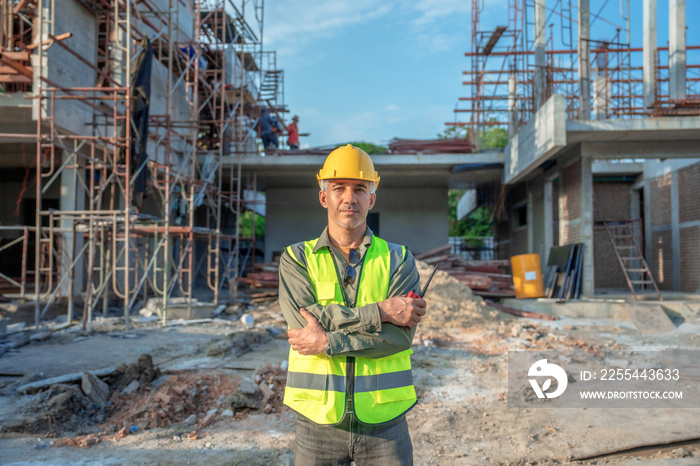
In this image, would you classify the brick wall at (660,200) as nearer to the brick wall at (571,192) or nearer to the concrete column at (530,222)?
the concrete column at (530,222)

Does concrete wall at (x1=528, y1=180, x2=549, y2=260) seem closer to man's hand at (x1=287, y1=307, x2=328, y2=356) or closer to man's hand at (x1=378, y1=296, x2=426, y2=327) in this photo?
man's hand at (x1=378, y1=296, x2=426, y2=327)

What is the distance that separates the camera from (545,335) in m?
9.55

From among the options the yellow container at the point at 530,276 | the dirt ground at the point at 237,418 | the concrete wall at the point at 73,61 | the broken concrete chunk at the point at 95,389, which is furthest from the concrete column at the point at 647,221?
the broken concrete chunk at the point at 95,389

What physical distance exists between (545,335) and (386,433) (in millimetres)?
8255

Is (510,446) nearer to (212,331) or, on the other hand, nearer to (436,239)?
(212,331)

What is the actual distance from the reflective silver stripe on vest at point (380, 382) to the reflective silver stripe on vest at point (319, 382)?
0.24 feet

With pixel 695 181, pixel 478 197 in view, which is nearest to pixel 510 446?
pixel 695 181

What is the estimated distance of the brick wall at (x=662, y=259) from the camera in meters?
16.7

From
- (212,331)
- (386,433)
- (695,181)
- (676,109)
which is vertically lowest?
(212,331)

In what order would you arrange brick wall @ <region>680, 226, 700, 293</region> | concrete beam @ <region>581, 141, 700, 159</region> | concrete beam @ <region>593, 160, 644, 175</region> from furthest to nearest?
concrete beam @ <region>593, 160, 644, 175</region>, brick wall @ <region>680, 226, 700, 293</region>, concrete beam @ <region>581, 141, 700, 159</region>

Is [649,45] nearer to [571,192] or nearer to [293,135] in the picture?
[571,192]

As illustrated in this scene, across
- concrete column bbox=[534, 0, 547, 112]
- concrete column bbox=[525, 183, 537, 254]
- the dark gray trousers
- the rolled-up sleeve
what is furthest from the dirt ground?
concrete column bbox=[525, 183, 537, 254]

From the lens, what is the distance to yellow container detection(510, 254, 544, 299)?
540 inches

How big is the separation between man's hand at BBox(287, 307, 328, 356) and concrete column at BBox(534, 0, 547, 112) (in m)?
13.9
